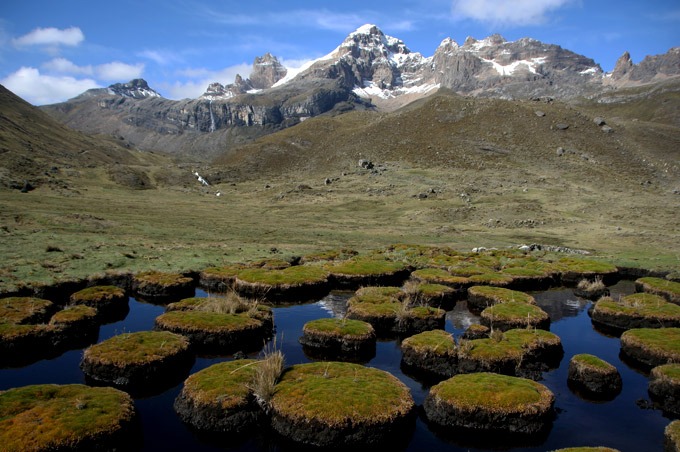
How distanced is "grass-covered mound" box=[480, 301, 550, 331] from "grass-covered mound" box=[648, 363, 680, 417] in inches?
262

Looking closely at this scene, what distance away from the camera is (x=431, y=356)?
22016mm

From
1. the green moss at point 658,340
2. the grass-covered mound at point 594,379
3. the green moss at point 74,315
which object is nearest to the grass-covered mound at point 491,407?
the grass-covered mound at point 594,379

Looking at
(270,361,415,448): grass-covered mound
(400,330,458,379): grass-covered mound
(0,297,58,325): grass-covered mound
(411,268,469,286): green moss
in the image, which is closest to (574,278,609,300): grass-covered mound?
(411,268,469,286): green moss

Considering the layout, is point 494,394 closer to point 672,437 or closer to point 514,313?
point 672,437

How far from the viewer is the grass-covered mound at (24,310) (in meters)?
23.9

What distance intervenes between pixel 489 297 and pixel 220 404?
73.7 ft

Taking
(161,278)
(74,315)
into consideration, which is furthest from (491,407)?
(161,278)

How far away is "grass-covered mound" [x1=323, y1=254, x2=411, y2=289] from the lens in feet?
127

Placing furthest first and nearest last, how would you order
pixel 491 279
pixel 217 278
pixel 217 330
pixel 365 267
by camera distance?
pixel 365 267, pixel 491 279, pixel 217 278, pixel 217 330

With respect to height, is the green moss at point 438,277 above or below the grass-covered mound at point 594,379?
above

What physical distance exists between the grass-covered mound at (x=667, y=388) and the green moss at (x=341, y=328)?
12.8 m

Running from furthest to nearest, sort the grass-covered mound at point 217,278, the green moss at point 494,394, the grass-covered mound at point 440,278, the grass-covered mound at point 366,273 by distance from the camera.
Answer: the grass-covered mound at point 366,273 < the grass-covered mound at point 440,278 < the grass-covered mound at point 217,278 < the green moss at point 494,394

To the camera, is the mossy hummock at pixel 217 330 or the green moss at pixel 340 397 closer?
the green moss at pixel 340 397

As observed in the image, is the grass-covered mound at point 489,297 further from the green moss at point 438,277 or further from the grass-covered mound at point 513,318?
the grass-covered mound at point 513,318
